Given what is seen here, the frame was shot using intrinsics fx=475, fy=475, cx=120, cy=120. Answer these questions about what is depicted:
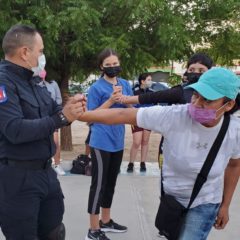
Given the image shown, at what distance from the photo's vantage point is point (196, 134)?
251 centimetres

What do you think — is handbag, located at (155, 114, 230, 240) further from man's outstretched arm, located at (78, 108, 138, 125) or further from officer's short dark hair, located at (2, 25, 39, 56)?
officer's short dark hair, located at (2, 25, 39, 56)

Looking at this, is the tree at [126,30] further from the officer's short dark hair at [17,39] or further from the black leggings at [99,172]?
the officer's short dark hair at [17,39]

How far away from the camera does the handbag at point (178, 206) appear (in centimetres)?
253

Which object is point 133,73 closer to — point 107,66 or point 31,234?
point 107,66

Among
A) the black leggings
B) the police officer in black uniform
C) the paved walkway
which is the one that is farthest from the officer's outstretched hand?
the paved walkway

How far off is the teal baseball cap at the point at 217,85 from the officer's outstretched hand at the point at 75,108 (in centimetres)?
62

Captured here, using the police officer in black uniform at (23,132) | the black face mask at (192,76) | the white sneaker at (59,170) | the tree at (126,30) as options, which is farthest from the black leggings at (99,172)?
the tree at (126,30)

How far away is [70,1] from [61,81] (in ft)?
6.18

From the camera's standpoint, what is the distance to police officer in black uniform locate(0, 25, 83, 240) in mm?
2572

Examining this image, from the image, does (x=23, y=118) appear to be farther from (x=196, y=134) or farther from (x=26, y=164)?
(x=196, y=134)

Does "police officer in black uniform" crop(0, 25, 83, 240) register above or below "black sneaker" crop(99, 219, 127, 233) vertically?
above

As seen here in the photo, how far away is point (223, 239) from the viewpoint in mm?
4332

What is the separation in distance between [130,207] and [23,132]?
2.85 m

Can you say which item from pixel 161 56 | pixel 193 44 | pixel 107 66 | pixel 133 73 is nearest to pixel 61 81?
pixel 133 73
